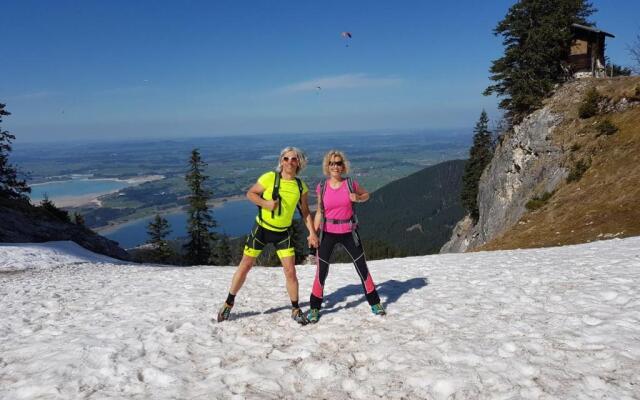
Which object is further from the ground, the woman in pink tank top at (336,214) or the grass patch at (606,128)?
the grass patch at (606,128)

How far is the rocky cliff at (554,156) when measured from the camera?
82.6ft

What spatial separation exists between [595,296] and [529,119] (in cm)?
3463

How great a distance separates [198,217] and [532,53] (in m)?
41.7

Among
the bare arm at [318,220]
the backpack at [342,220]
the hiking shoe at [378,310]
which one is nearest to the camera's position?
the backpack at [342,220]

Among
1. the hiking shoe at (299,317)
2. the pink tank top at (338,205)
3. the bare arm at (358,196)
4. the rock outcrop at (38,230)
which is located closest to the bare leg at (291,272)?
the hiking shoe at (299,317)

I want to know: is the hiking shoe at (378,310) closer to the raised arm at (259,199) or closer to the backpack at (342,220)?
the backpack at (342,220)

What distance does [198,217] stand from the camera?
4838 cm

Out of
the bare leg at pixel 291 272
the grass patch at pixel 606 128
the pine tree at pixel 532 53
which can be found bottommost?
the bare leg at pixel 291 272

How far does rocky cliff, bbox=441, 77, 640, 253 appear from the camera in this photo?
25172mm

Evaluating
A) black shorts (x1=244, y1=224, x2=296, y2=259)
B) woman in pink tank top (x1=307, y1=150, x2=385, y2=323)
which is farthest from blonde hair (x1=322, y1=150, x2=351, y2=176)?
black shorts (x1=244, y1=224, x2=296, y2=259)

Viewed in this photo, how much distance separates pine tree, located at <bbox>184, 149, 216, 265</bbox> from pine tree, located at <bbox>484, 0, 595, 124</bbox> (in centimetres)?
3430

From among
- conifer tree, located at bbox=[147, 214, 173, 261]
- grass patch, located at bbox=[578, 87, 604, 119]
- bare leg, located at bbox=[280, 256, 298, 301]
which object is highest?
grass patch, located at bbox=[578, 87, 604, 119]

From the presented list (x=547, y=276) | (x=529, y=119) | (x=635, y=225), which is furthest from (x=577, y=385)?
(x=529, y=119)

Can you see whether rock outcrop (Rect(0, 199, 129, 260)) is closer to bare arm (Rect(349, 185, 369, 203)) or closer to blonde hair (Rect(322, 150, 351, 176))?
blonde hair (Rect(322, 150, 351, 176))
